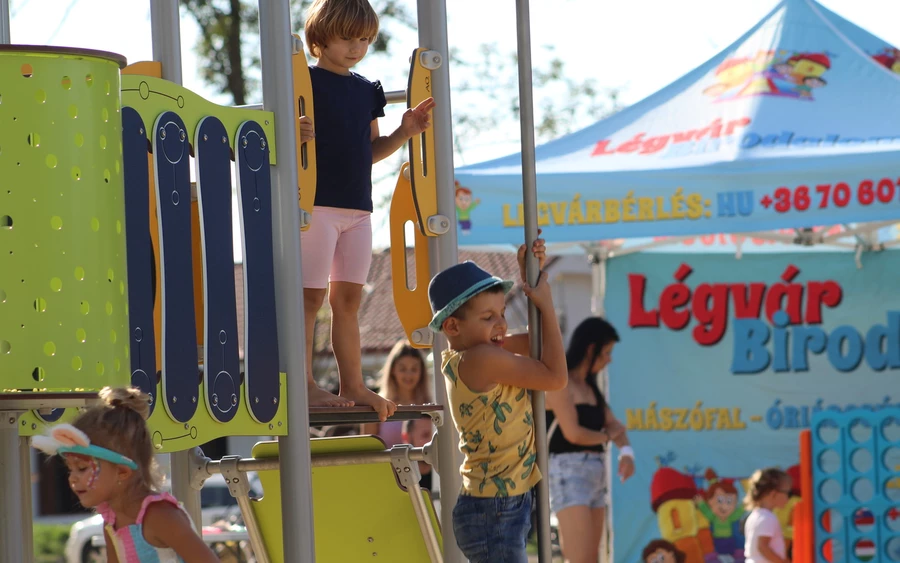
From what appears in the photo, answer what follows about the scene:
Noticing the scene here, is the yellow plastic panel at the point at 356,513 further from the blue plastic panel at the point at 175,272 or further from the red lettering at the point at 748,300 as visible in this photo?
the red lettering at the point at 748,300

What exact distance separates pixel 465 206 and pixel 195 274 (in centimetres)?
389

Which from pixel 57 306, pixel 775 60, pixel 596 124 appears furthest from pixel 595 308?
pixel 57 306

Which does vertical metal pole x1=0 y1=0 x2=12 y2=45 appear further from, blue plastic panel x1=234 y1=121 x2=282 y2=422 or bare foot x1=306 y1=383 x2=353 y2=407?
bare foot x1=306 y1=383 x2=353 y2=407

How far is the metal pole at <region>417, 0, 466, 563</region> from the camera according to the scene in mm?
4020

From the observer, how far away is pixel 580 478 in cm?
643

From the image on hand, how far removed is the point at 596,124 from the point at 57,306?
5.94 metres

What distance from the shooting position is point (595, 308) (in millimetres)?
9016

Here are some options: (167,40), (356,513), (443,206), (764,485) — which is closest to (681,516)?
(764,485)

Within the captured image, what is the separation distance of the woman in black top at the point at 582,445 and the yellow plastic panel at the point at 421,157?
249 centimetres

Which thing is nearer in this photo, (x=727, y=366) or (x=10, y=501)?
(x=10, y=501)

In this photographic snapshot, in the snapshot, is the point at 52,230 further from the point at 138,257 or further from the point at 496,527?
the point at 496,527

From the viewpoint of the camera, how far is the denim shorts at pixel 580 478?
641cm

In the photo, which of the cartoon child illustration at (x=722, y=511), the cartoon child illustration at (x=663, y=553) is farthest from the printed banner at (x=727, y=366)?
the cartoon child illustration at (x=663, y=553)

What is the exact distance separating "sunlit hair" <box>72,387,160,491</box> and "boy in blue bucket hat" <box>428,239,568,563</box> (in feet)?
3.03
